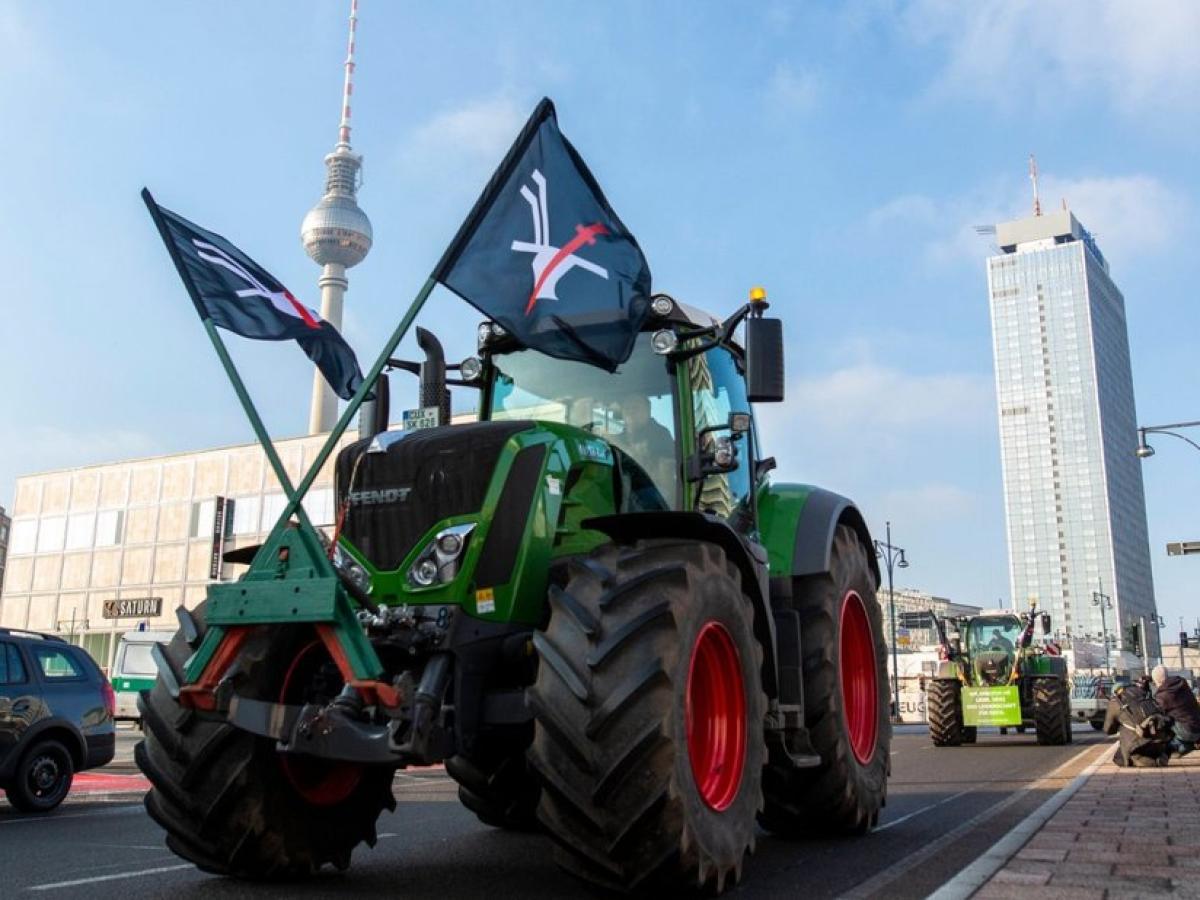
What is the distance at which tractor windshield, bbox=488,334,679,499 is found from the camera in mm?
6258

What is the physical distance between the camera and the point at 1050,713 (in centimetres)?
2039

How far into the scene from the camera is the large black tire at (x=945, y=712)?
21.0m

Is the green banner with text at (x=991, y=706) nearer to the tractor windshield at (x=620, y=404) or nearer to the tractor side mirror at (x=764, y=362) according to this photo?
the tractor windshield at (x=620, y=404)

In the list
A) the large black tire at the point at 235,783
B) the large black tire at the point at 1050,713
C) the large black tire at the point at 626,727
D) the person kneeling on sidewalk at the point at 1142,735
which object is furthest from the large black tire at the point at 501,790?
the large black tire at the point at 1050,713

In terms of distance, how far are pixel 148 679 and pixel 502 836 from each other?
73.1 feet

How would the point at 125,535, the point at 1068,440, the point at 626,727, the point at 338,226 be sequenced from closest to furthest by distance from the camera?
1. the point at 626,727
2. the point at 125,535
3. the point at 338,226
4. the point at 1068,440

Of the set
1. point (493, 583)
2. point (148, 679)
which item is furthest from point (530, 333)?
point (148, 679)

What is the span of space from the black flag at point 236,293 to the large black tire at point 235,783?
1564 mm

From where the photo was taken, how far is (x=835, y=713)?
21.7ft

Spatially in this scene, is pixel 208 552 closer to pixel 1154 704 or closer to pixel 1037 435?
pixel 1154 704

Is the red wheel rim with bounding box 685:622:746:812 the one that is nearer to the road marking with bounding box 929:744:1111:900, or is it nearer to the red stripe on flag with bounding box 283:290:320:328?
the road marking with bounding box 929:744:1111:900

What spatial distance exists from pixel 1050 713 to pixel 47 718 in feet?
55.7

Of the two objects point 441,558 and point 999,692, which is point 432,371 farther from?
point 999,692

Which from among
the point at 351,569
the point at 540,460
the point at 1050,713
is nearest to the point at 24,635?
the point at 351,569
